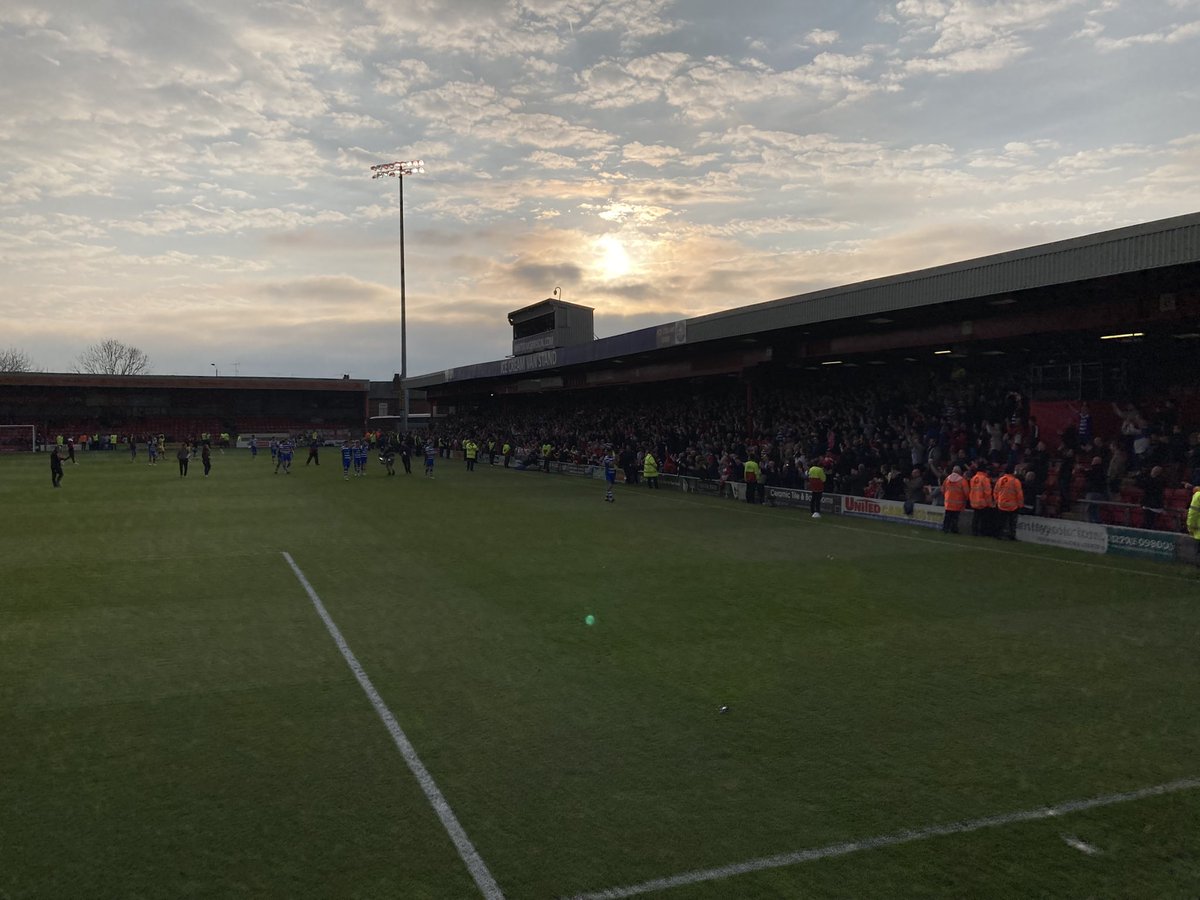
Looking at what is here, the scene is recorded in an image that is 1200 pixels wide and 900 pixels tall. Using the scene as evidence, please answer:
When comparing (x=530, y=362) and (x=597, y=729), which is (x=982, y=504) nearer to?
(x=597, y=729)

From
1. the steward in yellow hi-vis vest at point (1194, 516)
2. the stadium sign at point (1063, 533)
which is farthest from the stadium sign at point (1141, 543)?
the steward in yellow hi-vis vest at point (1194, 516)

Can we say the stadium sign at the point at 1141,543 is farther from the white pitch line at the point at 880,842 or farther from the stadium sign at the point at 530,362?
the stadium sign at the point at 530,362

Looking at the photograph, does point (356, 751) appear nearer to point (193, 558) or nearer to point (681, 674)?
point (681, 674)

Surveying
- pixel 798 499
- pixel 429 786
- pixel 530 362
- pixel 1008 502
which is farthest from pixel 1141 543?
pixel 530 362

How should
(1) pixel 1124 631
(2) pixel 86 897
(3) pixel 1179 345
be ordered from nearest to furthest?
(2) pixel 86 897 → (1) pixel 1124 631 → (3) pixel 1179 345

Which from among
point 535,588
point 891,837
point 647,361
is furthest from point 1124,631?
point 647,361

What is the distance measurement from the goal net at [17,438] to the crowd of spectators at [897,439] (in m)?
45.8

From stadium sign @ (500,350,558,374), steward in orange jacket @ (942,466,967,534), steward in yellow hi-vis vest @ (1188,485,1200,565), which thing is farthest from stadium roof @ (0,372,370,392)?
steward in yellow hi-vis vest @ (1188,485,1200,565)

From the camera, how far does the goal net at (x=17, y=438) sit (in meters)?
63.2

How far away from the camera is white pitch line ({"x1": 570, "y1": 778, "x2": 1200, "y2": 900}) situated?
4684mm

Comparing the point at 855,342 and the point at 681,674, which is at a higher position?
the point at 855,342

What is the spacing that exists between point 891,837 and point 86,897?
4863 millimetres

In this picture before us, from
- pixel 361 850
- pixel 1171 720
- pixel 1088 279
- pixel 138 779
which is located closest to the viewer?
pixel 361 850

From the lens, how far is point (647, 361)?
38.3m
